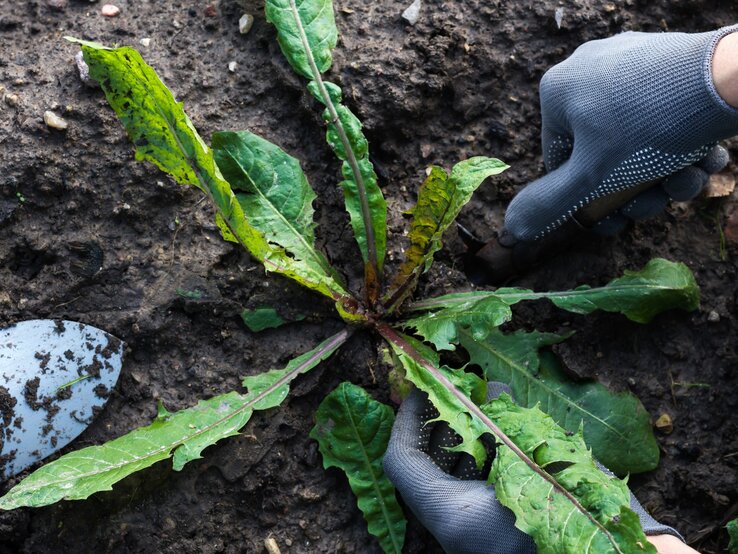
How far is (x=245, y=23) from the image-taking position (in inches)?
81.9

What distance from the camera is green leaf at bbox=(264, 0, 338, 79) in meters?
1.91

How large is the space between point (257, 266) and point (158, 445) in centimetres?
55

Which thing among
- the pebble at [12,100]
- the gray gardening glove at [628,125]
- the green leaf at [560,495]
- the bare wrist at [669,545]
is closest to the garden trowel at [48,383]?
the pebble at [12,100]

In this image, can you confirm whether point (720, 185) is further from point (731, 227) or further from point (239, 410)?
point (239, 410)

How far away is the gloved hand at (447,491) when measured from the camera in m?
1.62

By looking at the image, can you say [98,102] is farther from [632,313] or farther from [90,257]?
[632,313]

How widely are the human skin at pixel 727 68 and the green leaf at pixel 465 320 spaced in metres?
0.69

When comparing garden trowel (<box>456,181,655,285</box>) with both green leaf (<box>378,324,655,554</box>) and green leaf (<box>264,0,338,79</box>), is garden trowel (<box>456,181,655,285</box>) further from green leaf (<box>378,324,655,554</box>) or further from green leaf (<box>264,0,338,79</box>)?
green leaf (<box>264,0,338,79</box>)

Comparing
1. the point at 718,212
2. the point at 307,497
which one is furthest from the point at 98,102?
the point at 718,212

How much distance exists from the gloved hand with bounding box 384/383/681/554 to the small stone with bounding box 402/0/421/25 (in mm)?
1085

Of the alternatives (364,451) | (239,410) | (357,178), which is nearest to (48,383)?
(239,410)

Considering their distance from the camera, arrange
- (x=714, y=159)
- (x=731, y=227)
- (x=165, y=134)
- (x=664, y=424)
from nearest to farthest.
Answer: (x=165, y=134) < (x=714, y=159) < (x=664, y=424) < (x=731, y=227)

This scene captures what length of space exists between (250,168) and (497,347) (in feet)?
2.73

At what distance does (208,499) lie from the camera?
72.4 inches
